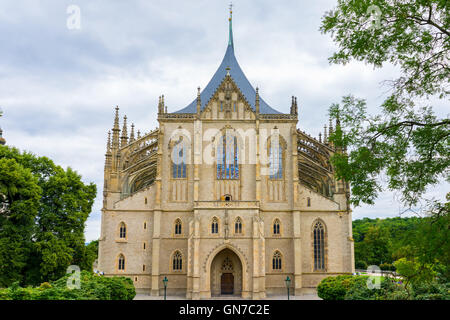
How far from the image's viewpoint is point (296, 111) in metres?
43.1

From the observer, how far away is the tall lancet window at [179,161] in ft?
136

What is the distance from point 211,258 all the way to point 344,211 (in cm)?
1334

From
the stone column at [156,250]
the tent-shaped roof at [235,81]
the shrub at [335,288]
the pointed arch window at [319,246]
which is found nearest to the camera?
the shrub at [335,288]

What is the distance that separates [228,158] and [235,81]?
1137 centimetres

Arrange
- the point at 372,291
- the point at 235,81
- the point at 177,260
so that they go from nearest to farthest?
1. the point at 372,291
2. the point at 177,260
3. the point at 235,81

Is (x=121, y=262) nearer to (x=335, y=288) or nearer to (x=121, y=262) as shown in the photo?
(x=121, y=262)

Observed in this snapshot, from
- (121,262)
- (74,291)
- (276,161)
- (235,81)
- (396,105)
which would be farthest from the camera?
(235,81)

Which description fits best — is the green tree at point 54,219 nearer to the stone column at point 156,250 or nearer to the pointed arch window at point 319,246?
the stone column at point 156,250

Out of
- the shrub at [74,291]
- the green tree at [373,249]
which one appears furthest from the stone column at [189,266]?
the green tree at [373,249]

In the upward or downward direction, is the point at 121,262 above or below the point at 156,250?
below

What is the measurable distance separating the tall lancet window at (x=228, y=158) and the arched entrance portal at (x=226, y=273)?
7.38 metres

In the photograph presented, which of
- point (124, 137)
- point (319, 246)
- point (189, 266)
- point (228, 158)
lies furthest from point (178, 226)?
point (319, 246)

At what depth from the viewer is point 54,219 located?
34.4 metres

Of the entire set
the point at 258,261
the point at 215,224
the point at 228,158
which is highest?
the point at 228,158
